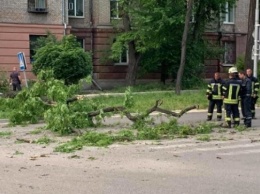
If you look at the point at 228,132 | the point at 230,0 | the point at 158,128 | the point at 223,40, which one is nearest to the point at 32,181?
the point at 158,128

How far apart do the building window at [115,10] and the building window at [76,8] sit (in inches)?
77.1

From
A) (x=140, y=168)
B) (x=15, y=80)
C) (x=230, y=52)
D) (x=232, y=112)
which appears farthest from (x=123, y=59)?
(x=140, y=168)

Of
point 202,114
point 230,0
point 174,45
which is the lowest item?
point 202,114

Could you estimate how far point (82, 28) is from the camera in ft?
121

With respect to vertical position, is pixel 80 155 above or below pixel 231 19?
below

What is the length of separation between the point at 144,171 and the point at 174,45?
1000 inches

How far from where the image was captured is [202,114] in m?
20.2

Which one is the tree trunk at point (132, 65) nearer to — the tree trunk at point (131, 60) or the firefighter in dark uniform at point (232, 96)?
the tree trunk at point (131, 60)

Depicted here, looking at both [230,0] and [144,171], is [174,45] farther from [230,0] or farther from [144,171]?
[144,171]

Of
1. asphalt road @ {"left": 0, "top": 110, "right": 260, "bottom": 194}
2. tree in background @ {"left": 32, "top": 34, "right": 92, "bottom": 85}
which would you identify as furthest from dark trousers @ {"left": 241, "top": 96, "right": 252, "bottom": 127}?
tree in background @ {"left": 32, "top": 34, "right": 92, "bottom": 85}

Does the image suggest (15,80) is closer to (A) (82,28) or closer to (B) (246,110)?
(A) (82,28)

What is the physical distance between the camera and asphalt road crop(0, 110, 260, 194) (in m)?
8.06

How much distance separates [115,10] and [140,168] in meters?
27.6

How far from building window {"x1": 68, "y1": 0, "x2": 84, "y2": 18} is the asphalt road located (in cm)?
2483
